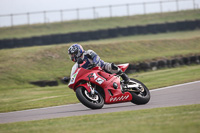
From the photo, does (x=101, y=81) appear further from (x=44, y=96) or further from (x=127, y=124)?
(x=44, y=96)

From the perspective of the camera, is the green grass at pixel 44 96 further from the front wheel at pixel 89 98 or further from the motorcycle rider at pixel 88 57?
the front wheel at pixel 89 98

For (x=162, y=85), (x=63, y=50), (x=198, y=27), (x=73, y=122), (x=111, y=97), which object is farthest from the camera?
(x=198, y=27)

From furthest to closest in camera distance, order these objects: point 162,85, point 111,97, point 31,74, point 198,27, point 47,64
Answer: point 198,27
point 47,64
point 31,74
point 162,85
point 111,97

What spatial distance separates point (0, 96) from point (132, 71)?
7905mm

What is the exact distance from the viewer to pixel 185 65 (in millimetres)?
22062

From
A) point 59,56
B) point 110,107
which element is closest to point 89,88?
point 110,107

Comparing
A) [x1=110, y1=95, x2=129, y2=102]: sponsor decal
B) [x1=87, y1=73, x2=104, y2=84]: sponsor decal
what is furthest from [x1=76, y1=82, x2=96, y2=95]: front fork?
[x1=110, y1=95, x2=129, y2=102]: sponsor decal

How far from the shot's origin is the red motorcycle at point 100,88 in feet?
28.2

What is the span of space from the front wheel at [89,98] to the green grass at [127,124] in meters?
0.93

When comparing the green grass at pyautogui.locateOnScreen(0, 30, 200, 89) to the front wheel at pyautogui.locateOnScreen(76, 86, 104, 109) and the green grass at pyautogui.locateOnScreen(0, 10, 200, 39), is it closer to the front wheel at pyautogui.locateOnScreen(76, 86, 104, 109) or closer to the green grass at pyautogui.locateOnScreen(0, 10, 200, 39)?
the front wheel at pyautogui.locateOnScreen(76, 86, 104, 109)

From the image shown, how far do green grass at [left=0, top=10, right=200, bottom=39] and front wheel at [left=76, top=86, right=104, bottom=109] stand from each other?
96.5ft

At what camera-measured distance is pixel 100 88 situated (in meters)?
9.09

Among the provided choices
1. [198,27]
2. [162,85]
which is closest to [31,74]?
[162,85]

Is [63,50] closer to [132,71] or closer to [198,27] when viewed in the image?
[132,71]
